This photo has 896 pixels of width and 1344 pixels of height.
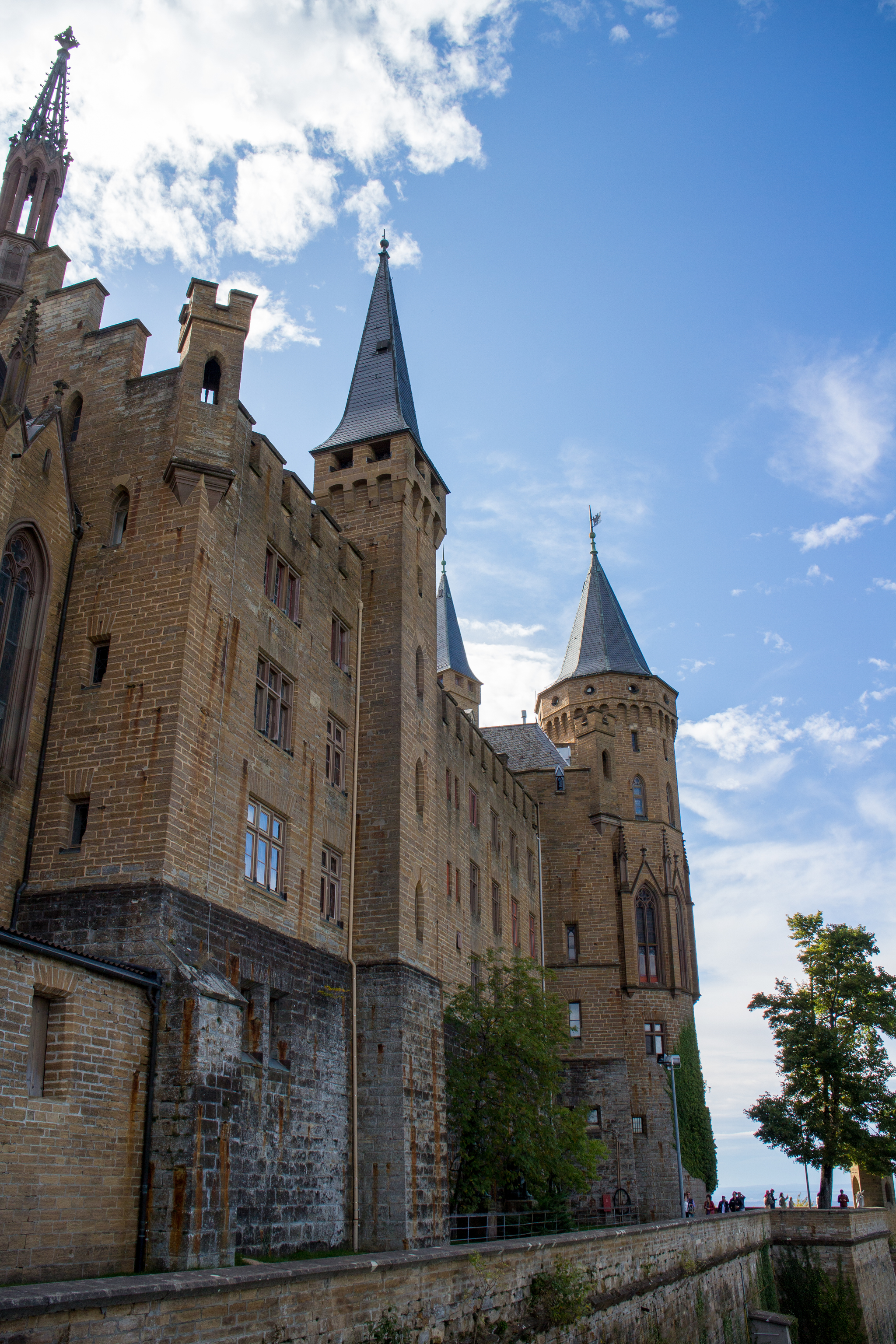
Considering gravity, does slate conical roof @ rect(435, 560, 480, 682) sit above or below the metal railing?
above

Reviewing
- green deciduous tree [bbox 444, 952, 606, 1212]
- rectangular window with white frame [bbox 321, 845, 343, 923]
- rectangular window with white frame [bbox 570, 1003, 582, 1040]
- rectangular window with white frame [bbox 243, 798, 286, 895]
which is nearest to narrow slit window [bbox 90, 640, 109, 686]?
rectangular window with white frame [bbox 243, 798, 286, 895]

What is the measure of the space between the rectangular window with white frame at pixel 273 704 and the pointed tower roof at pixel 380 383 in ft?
31.9

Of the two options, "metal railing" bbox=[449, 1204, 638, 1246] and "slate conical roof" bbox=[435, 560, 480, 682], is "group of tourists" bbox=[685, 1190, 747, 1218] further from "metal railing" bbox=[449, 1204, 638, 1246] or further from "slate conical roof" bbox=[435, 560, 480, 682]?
"slate conical roof" bbox=[435, 560, 480, 682]

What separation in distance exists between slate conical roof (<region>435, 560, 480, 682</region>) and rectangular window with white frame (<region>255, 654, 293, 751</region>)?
4364cm

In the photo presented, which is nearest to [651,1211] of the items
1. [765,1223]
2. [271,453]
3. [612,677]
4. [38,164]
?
[765,1223]

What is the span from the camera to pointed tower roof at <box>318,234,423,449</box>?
29.7m

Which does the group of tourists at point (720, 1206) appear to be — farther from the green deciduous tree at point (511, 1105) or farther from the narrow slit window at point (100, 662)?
the narrow slit window at point (100, 662)

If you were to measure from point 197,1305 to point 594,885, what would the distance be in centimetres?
3399

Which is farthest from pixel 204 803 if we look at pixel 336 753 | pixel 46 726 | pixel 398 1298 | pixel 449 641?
pixel 449 641

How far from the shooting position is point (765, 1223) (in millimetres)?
37000

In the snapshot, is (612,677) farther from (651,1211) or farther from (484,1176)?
(484,1176)

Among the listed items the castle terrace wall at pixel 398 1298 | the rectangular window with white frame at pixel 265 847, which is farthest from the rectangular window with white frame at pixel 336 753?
the castle terrace wall at pixel 398 1298

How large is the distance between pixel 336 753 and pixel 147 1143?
10712 millimetres

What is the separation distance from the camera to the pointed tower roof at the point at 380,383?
2966 cm
